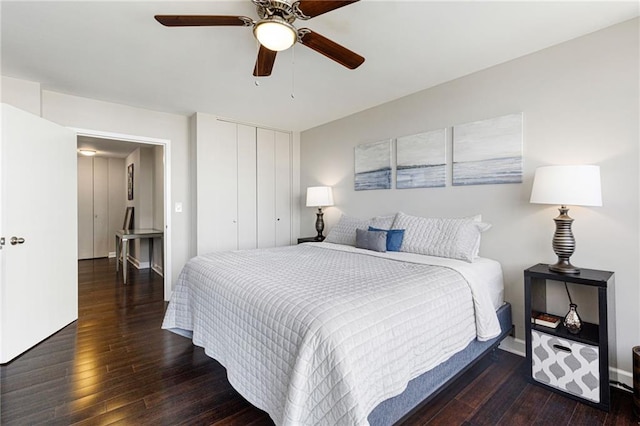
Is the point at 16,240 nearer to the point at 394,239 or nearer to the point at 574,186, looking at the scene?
the point at 394,239

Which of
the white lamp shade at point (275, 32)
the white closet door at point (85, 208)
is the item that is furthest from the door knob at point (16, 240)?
the white closet door at point (85, 208)

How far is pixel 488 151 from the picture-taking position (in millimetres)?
2654

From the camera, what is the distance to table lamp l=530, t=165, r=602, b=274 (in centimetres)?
192

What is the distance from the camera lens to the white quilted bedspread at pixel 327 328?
46.7 inches

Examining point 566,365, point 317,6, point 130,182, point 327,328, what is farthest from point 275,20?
point 130,182

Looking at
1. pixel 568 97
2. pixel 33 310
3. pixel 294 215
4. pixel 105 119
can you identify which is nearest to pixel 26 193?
pixel 33 310

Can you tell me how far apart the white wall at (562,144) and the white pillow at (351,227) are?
384mm

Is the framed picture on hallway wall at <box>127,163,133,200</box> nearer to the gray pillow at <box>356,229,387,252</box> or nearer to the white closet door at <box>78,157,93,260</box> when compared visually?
the white closet door at <box>78,157,93,260</box>

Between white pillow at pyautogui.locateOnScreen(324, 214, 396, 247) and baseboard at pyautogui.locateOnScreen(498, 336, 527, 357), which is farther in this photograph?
white pillow at pyautogui.locateOnScreen(324, 214, 396, 247)

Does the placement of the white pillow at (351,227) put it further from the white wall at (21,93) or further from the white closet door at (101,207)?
the white closet door at (101,207)

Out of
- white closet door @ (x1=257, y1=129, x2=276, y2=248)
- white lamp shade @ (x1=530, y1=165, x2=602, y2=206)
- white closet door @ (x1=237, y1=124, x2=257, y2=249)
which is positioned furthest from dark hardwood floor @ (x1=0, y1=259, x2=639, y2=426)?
white closet door @ (x1=257, y1=129, x2=276, y2=248)

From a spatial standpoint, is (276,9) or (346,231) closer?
(276,9)

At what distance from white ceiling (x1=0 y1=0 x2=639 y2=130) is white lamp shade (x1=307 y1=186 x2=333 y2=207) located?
1.24m

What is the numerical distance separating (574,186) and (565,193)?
A: 0.07 meters
